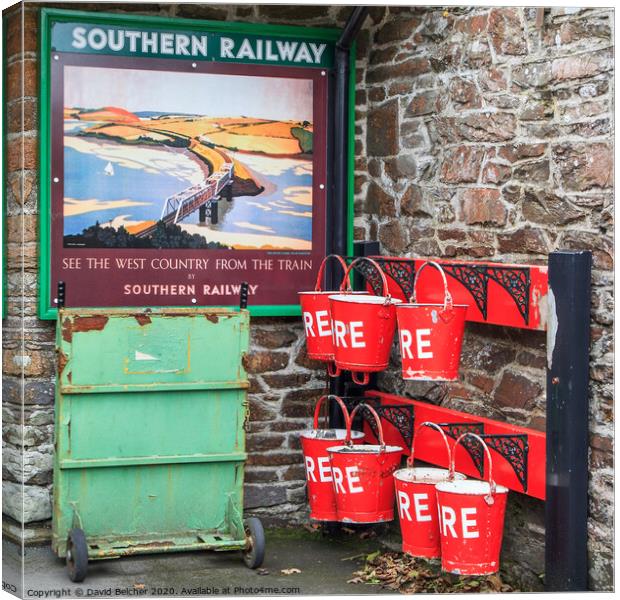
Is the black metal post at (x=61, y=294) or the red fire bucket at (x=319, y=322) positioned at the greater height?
the black metal post at (x=61, y=294)

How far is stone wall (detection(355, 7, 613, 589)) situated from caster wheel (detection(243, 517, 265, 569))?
117 centimetres

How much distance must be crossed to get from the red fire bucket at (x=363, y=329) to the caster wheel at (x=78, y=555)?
4.94 ft

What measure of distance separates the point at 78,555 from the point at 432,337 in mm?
1964

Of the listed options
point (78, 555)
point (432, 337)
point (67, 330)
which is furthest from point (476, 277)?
point (78, 555)

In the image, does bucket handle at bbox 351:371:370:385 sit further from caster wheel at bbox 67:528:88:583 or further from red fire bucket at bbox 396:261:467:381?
caster wheel at bbox 67:528:88:583

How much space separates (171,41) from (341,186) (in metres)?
1.23

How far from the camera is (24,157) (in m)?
6.23

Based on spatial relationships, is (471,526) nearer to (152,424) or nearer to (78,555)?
(152,424)

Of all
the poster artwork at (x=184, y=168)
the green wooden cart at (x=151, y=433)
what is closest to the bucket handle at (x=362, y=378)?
the poster artwork at (x=184, y=168)

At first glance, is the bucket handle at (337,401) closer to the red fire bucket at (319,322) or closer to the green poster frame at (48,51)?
the red fire bucket at (319,322)

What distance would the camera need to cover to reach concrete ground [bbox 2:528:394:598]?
5598 millimetres

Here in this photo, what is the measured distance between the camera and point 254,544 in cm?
586

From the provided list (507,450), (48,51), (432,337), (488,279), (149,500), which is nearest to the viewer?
(432,337)

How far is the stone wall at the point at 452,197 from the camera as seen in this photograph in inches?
201
